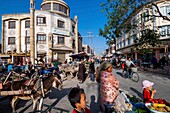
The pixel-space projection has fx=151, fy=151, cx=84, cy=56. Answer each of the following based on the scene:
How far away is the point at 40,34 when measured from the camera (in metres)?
33.3

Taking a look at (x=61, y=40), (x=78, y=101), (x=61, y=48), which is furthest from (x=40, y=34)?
(x=78, y=101)

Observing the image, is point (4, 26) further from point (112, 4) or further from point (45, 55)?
point (112, 4)

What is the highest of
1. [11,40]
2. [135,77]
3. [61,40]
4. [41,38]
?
[41,38]

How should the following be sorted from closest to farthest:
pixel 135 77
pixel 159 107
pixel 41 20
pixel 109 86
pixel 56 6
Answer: pixel 159 107 → pixel 109 86 → pixel 135 77 → pixel 41 20 → pixel 56 6

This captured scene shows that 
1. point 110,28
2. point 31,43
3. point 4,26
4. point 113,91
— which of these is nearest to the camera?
point 113,91

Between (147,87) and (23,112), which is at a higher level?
(147,87)

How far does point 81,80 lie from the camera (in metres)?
12.7

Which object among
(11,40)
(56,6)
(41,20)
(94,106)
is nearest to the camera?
(94,106)

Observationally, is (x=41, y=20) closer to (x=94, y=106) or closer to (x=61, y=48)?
(x=61, y=48)

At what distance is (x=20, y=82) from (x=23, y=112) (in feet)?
3.70

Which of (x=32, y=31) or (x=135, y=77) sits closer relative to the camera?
(x=135, y=77)

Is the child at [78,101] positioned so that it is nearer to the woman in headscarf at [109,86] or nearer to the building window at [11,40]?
the woman in headscarf at [109,86]

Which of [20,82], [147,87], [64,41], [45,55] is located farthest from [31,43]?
[147,87]

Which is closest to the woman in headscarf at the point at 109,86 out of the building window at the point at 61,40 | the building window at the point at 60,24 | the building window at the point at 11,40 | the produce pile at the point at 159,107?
the produce pile at the point at 159,107
